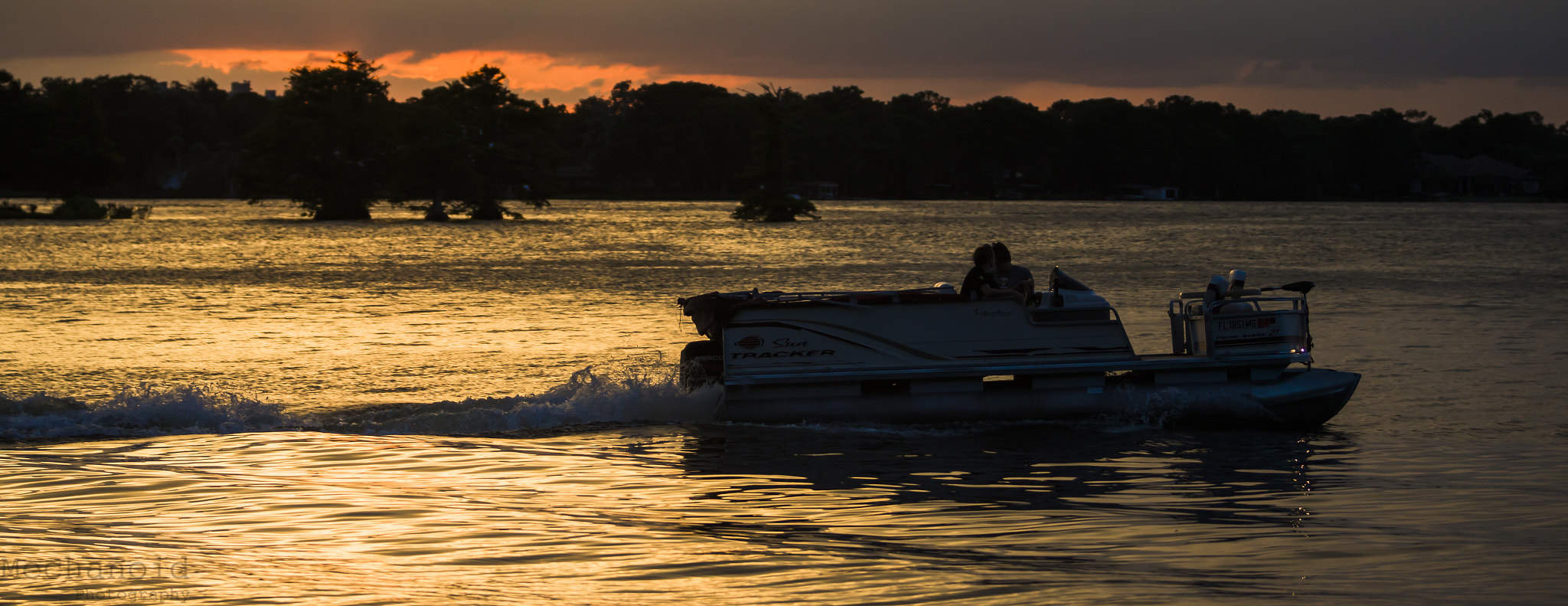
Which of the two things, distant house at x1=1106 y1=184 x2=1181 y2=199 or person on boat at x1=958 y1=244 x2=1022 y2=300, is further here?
distant house at x1=1106 y1=184 x2=1181 y2=199

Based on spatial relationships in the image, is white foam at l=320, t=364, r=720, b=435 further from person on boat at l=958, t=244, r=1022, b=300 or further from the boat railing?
person on boat at l=958, t=244, r=1022, b=300

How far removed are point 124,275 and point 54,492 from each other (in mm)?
31372

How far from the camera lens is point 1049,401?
12.7 metres

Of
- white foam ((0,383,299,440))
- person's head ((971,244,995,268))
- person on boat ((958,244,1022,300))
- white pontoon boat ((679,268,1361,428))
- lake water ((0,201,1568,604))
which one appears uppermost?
person's head ((971,244,995,268))

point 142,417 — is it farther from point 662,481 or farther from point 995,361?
point 995,361

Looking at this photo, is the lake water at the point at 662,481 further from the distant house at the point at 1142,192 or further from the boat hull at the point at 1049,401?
the distant house at the point at 1142,192

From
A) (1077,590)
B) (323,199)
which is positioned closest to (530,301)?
(1077,590)

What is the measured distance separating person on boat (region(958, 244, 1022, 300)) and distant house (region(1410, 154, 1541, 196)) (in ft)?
623

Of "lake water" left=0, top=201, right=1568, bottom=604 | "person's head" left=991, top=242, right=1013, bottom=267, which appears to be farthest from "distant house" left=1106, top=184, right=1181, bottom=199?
"person's head" left=991, top=242, right=1013, bottom=267

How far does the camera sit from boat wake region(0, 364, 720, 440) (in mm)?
12266

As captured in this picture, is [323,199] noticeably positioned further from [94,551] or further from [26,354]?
[94,551]

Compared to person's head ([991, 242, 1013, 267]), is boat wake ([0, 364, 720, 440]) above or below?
below

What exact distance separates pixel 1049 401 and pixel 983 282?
4.38 feet

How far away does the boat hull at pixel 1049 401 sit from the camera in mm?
12648
